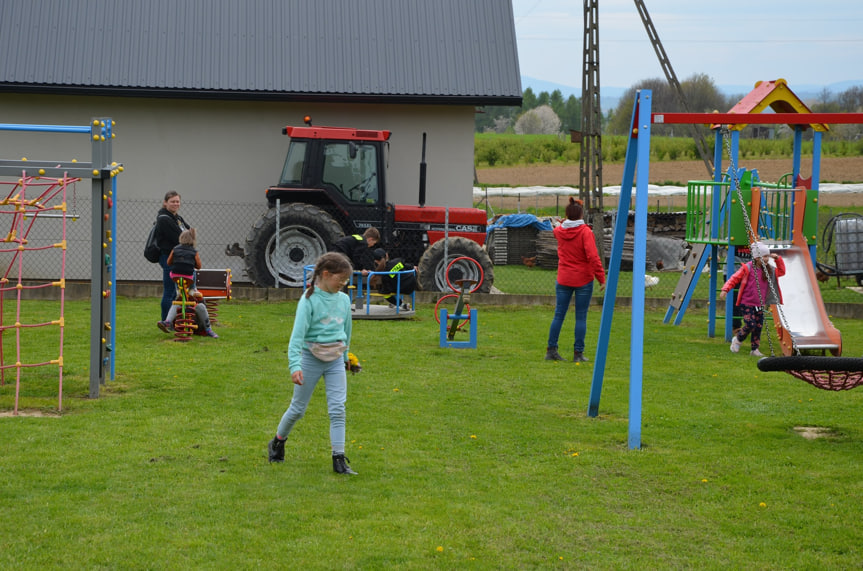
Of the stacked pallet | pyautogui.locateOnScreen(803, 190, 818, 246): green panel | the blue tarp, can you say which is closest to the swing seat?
pyautogui.locateOnScreen(803, 190, 818, 246): green panel

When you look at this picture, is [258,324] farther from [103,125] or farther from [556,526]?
[556,526]

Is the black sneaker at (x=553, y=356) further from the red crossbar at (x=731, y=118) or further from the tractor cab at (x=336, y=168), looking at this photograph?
the tractor cab at (x=336, y=168)

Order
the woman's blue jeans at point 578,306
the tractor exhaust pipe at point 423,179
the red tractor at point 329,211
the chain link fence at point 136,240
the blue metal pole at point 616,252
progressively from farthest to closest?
Result: the chain link fence at point 136,240, the tractor exhaust pipe at point 423,179, the red tractor at point 329,211, the woman's blue jeans at point 578,306, the blue metal pole at point 616,252

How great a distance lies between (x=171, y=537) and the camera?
5.30m

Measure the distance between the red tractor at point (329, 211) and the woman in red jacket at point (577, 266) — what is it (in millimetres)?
5866

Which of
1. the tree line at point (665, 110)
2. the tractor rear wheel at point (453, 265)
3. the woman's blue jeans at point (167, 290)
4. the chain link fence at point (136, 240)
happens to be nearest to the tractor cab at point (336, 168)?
the tractor rear wheel at point (453, 265)

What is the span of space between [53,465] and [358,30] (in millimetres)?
15399

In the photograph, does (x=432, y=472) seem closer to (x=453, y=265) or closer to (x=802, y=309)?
(x=802, y=309)

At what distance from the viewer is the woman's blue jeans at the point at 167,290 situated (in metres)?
12.6

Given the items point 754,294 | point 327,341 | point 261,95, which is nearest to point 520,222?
point 261,95

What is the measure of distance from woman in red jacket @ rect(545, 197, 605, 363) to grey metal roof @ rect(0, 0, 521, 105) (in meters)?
8.50

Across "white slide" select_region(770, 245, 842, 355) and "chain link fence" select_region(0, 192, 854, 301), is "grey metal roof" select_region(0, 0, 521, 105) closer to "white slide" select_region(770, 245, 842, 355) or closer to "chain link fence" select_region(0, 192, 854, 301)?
"chain link fence" select_region(0, 192, 854, 301)

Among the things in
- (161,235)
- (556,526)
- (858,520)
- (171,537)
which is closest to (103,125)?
(161,235)

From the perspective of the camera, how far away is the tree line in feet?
235
